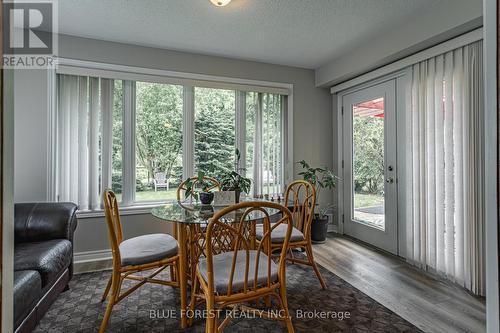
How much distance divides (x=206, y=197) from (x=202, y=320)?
927 millimetres

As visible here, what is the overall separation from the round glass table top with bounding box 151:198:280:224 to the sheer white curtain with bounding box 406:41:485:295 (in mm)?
1742

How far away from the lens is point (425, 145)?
2703mm

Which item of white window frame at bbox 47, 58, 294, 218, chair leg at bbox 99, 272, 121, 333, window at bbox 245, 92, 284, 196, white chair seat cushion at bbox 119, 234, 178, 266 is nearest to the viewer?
chair leg at bbox 99, 272, 121, 333

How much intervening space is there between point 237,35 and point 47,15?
6.14 ft

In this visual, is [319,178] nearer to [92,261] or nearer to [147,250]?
[147,250]

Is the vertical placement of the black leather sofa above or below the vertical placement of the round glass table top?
below

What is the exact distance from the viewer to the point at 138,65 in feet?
10.4

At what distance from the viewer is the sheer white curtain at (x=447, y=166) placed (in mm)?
2240

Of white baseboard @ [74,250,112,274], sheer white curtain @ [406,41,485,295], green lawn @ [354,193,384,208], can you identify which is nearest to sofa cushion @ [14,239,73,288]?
white baseboard @ [74,250,112,274]

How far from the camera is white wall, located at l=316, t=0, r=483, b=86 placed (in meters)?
2.15

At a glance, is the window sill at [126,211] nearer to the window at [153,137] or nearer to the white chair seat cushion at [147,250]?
the window at [153,137]

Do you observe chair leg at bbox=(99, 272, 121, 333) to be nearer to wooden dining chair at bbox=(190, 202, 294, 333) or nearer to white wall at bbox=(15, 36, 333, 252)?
wooden dining chair at bbox=(190, 202, 294, 333)

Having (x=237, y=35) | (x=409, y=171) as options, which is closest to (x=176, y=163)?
(x=237, y=35)

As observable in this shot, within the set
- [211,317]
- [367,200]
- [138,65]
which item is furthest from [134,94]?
[367,200]
